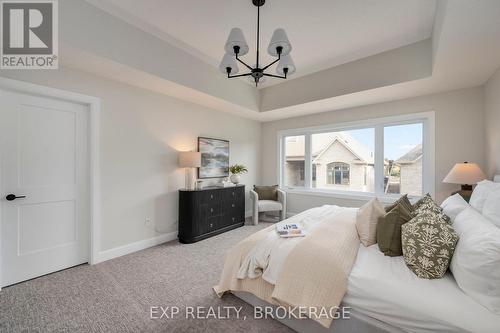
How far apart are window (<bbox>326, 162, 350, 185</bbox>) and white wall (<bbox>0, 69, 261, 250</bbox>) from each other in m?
2.73

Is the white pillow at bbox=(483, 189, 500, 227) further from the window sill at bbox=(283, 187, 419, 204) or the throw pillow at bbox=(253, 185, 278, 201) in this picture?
the throw pillow at bbox=(253, 185, 278, 201)

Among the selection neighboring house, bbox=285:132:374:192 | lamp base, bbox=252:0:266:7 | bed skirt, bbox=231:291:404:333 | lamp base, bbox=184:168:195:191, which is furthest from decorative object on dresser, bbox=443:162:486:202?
lamp base, bbox=184:168:195:191

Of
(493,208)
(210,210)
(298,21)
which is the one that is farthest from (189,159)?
(493,208)

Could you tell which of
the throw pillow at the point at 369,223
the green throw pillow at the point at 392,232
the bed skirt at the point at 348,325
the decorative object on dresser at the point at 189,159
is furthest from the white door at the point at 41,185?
the green throw pillow at the point at 392,232

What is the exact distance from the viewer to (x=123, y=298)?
78.4 inches

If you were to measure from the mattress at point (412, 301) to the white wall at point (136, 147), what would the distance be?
2.87 m

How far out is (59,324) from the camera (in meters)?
1.68

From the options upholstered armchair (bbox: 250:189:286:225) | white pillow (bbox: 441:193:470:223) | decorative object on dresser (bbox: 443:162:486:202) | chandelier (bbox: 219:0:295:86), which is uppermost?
chandelier (bbox: 219:0:295:86)

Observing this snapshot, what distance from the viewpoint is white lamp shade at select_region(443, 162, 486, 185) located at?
101 inches

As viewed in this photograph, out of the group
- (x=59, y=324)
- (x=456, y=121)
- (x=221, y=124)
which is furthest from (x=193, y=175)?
(x=456, y=121)

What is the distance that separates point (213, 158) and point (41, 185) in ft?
7.93

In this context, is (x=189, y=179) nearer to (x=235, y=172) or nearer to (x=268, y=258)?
(x=235, y=172)

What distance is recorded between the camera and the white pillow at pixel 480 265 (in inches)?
40.8

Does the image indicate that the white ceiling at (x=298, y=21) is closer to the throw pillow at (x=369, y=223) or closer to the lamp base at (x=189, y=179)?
→ the lamp base at (x=189, y=179)
